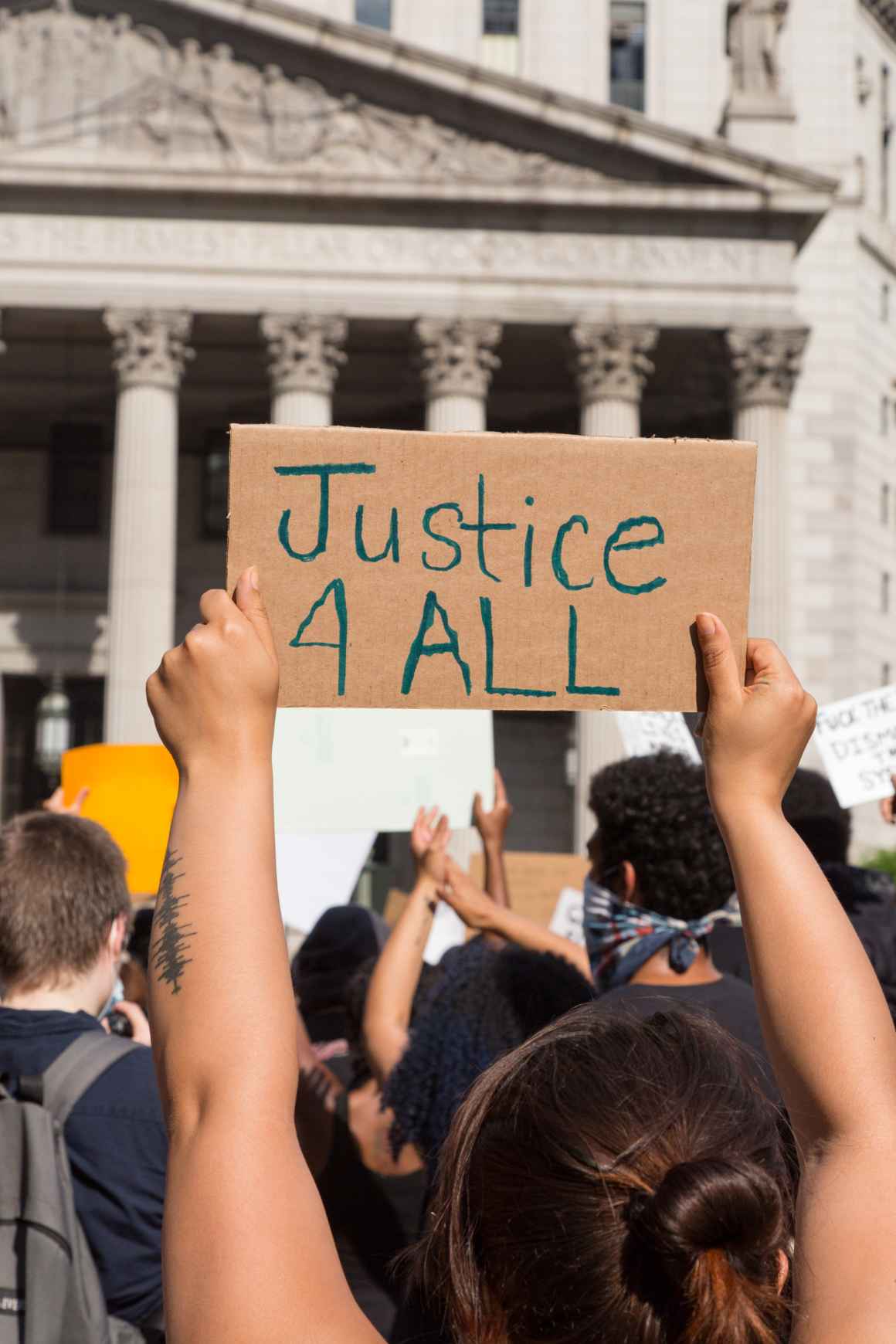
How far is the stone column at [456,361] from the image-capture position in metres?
29.1

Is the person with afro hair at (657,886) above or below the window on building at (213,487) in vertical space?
below

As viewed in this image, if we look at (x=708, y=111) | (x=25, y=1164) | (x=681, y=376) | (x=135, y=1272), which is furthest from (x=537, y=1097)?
(x=708, y=111)

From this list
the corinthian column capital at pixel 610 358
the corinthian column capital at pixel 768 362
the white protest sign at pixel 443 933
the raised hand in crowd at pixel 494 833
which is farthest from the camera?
the corinthian column capital at pixel 768 362

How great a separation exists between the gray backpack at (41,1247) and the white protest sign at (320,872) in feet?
14.6

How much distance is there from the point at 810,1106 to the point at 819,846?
3.81 metres

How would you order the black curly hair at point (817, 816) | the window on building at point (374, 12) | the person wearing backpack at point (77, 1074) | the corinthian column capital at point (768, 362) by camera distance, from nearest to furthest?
the person wearing backpack at point (77, 1074) → the black curly hair at point (817, 816) → the corinthian column capital at point (768, 362) → the window on building at point (374, 12)

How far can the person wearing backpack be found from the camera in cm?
335

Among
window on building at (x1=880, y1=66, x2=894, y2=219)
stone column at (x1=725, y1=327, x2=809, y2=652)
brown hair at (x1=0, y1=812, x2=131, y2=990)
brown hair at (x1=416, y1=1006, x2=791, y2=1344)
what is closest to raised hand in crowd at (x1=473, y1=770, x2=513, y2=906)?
brown hair at (x1=0, y1=812, x2=131, y2=990)

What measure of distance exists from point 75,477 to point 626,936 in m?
33.4

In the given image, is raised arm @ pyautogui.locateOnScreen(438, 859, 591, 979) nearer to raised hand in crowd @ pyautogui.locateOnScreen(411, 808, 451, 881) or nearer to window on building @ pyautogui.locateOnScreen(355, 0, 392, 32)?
raised hand in crowd @ pyautogui.locateOnScreen(411, 808, 451, 881)

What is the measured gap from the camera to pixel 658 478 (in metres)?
2.50

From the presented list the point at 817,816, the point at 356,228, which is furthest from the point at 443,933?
the point at 356,228

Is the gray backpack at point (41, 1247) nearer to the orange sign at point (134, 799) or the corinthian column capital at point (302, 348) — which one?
the orange sign at point (134, 799)

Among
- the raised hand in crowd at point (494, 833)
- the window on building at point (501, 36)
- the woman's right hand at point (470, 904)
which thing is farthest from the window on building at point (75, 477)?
the woman's right hand at point (470, 904)
